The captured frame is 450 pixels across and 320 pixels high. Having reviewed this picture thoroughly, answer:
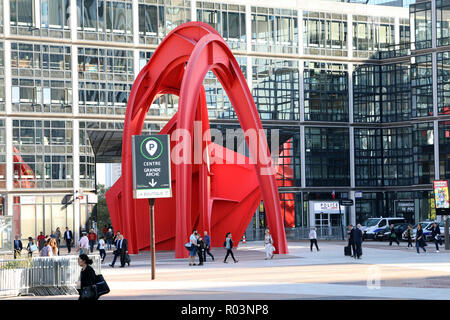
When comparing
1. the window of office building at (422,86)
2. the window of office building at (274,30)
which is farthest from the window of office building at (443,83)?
the window of office building at (274,30)

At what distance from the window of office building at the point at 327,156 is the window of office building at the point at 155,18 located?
15.5 m

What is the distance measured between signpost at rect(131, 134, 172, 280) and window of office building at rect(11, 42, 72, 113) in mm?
35257

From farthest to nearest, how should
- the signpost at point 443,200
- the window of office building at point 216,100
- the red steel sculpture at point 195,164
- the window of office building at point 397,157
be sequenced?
the window of office building at point 397,157 → the window of office building at point 216,100 → the signpost at point 443,200 → the red steel sculpture at point 195,164

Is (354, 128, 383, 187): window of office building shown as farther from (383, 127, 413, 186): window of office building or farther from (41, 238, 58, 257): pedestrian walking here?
(41, 238, 58, 257): pedestrian walking

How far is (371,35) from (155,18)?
2125cm

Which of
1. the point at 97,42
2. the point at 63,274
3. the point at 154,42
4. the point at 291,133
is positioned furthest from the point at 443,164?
the point at 63,274

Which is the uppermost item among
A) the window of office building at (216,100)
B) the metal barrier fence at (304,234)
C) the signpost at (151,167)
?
the window of office building at (216,100)

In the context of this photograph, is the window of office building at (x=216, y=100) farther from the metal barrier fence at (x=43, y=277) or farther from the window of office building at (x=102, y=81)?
the metal barrier fence at (x=43, y=277)

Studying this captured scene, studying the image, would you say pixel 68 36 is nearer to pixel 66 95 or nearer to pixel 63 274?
pixel 66 95

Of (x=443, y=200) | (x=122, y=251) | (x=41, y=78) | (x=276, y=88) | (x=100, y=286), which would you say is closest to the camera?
(x=100, y=286)

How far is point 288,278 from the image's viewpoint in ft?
78.3

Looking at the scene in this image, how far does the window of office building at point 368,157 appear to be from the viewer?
235 feet

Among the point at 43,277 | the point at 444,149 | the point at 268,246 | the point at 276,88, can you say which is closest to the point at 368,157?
the point at 444,149

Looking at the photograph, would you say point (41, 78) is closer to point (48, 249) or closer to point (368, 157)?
point (368, 157)
